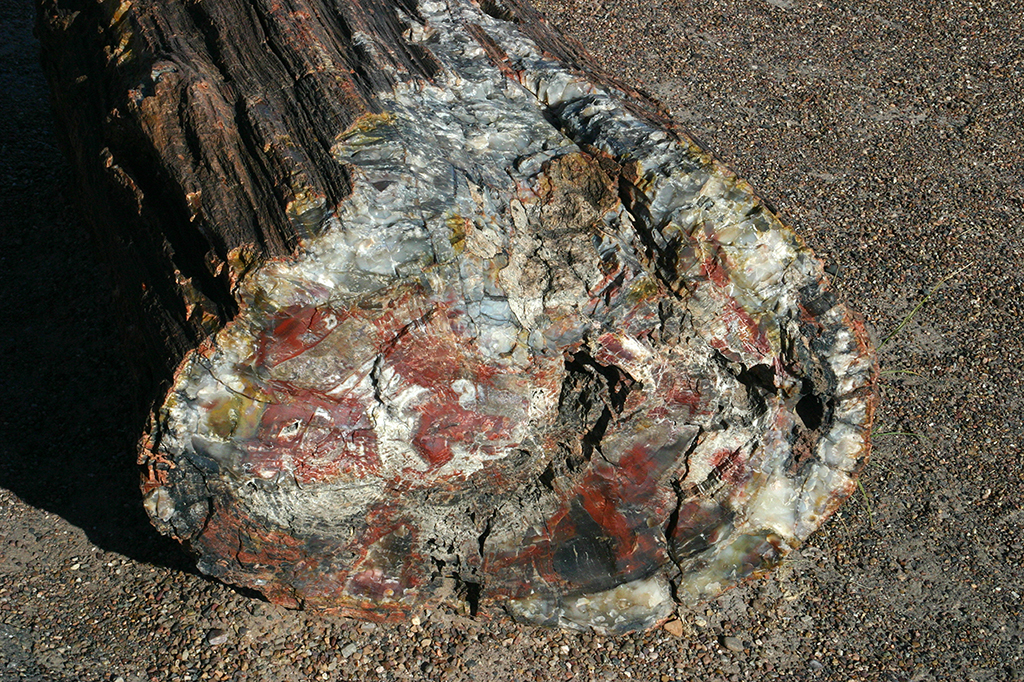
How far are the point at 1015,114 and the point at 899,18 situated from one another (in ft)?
4.03

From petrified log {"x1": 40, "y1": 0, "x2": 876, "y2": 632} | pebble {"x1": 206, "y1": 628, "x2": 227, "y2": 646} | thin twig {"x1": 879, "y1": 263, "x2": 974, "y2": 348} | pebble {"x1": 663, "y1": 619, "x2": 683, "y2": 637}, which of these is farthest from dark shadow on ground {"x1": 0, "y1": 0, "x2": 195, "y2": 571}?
thin twig {"x1": 879, "y1": 263, "x2": 974, "y2": 348}

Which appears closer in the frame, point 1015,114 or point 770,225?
point 770,225

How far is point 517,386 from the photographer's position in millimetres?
2617

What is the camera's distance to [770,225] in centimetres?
276

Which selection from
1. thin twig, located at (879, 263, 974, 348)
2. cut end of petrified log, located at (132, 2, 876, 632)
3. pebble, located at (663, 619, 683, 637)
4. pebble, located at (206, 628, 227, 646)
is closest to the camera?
cut end of petrified log, located at (132, 2, 876, 632)

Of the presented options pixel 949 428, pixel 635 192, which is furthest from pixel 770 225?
pixel 949 428

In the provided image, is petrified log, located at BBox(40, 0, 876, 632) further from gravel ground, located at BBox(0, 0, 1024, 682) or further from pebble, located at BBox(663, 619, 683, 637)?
gravel ground, located at BBox(0, 0, 1024, 682)

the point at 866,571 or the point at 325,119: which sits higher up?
the point at 325,119

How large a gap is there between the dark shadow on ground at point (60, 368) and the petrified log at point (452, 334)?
0.44 metres

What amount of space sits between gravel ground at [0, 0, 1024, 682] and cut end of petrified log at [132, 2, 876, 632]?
0.21 m

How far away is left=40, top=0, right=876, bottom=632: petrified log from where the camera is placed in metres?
2.44

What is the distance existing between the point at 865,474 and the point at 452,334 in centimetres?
196

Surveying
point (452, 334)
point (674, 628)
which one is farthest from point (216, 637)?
point (674, 628)

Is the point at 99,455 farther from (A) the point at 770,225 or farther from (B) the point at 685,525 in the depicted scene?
(A) the point at 770,225
